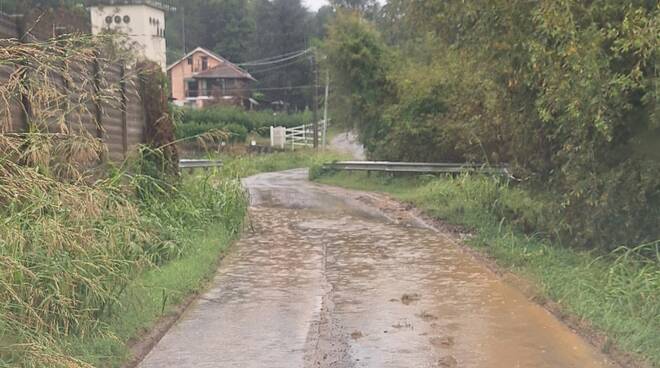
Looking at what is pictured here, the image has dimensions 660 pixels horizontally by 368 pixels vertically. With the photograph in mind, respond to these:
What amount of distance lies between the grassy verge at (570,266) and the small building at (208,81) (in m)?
62.0

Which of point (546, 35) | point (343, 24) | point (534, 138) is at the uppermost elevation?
point (343, 24)

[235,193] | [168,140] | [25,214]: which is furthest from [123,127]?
[25,214]

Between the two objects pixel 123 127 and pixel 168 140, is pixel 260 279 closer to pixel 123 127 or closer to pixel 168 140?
pixel 123 127

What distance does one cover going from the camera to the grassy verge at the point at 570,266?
6.52 m

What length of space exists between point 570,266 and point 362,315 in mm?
2829

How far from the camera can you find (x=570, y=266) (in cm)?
893

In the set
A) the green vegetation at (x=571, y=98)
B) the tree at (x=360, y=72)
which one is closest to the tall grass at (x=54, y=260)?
the green vegetation at (x=571, y=98)

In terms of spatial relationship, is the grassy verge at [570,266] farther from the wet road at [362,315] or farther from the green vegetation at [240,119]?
the green vegetation at [240,119]

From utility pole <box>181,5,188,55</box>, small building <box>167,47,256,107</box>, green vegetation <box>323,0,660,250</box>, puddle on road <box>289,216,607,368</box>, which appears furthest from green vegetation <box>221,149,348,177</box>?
utility pole <box>181,5,188,55</box>

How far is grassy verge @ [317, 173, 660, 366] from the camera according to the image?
652 cm

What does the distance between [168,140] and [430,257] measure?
5.17 m

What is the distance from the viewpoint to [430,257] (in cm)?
1101

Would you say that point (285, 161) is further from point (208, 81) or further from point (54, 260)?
point (208, 81)

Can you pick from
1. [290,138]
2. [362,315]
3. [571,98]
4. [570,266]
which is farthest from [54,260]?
[290,138]
